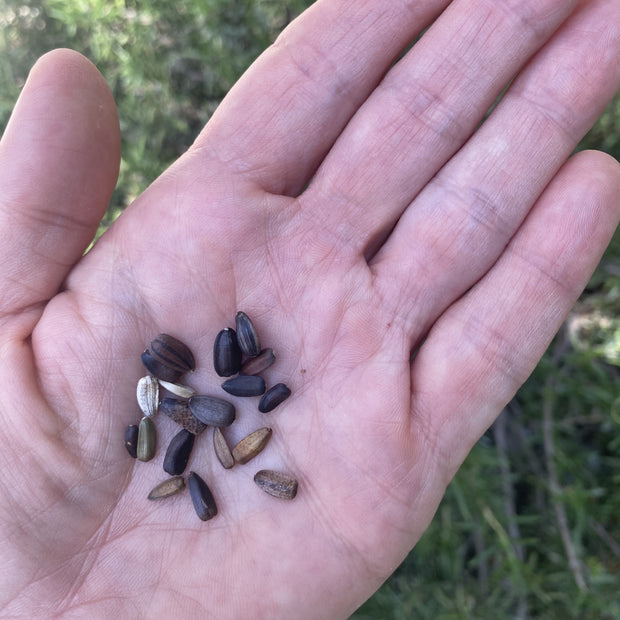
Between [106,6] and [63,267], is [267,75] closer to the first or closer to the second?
[106,6]

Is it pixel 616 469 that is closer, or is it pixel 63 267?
pixel 63 267

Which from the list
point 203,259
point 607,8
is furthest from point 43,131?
point 607,8

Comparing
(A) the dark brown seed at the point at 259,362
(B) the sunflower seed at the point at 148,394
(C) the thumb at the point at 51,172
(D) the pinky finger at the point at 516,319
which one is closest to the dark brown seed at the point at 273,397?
(A) the dark brown seed at the point at 259,362

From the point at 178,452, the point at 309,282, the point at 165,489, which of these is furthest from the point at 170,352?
the point at 309,282

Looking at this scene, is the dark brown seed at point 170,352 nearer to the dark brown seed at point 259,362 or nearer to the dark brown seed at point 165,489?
the dark brown seed at point 259,362

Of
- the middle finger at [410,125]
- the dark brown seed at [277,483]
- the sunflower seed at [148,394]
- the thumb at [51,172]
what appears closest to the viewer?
A: the thumb at [51,172]

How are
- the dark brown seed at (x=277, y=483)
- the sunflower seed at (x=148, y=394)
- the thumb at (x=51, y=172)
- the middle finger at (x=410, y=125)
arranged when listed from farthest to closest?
the middle finger at (x=410, y=125) → the sunflower seed at (x=148, y=394) → the dark brown seed at (x=277, y=483) → the thumb at (x=51, y=172)

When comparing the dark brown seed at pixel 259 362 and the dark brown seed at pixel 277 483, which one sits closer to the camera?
the dark brown seed at pixel 277 483
